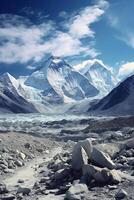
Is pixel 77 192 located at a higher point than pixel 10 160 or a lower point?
lower

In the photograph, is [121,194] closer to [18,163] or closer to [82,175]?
[82,175]

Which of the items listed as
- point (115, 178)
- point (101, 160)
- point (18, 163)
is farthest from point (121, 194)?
point (18, 163)

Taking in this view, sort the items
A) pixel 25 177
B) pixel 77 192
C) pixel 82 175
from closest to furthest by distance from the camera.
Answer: pixel 77 192, pixel 82 175, pixel 25 177

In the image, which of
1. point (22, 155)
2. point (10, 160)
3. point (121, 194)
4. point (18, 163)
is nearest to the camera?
point (121, 194)

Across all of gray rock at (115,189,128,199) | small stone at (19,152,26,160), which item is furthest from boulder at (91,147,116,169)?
small stone at (19,152,26,160)

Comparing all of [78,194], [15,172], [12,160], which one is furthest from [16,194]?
[12,160]

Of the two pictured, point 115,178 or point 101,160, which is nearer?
point 115,178

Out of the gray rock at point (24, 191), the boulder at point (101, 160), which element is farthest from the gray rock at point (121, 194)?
the gray rock at point (24, 191)

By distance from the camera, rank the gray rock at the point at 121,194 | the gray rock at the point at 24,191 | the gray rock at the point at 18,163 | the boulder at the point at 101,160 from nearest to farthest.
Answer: the gray rock at the point at 121,194 → the gray rock at the point at 24,191 → the boulder at the point at 101,160 → the gray rock at the point at 18,163

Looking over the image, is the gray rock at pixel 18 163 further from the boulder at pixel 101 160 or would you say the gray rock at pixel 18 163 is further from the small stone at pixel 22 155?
the boulder at pixel 101 160
